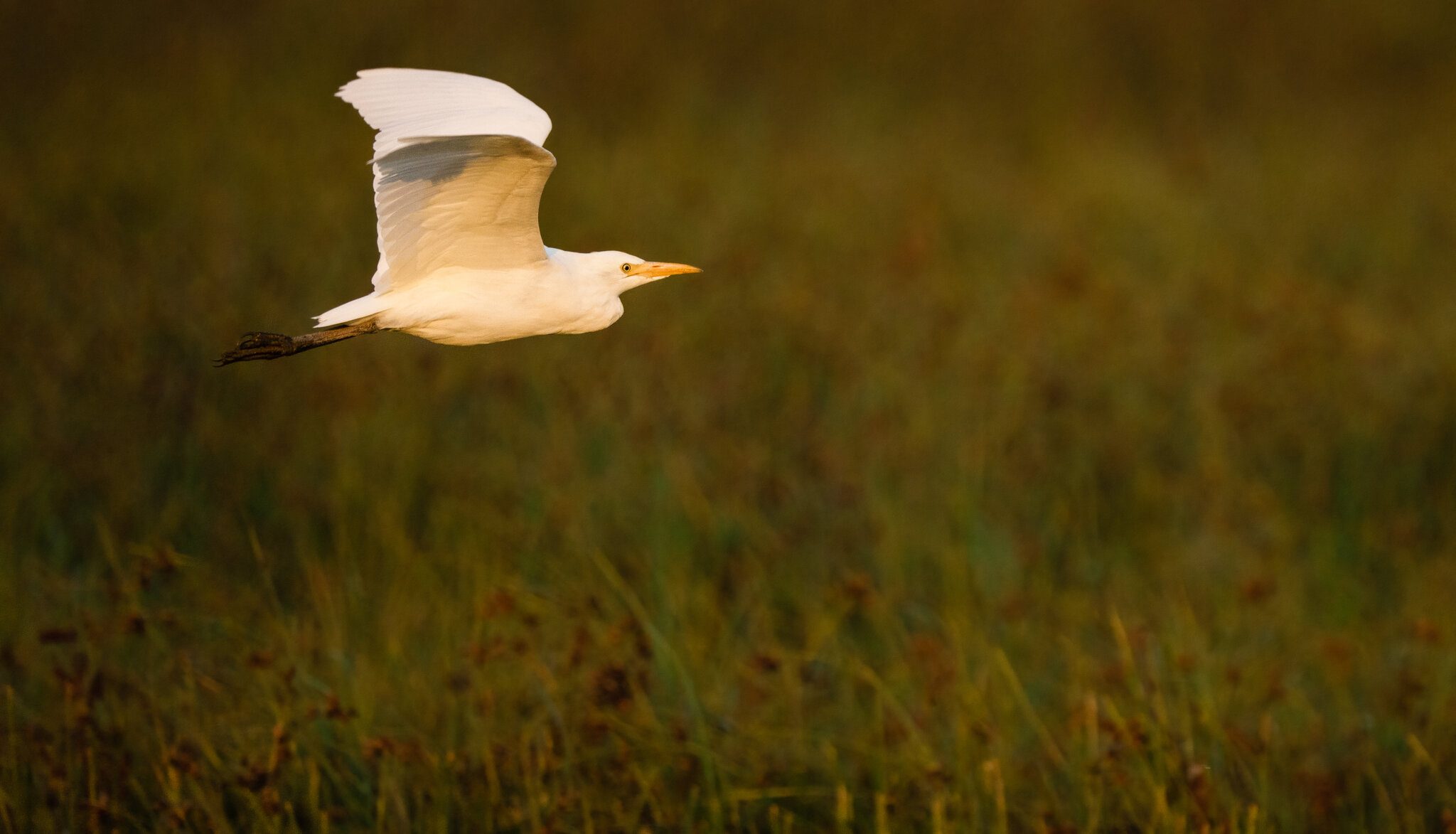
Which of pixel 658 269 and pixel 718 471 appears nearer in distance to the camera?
pixel 658 269

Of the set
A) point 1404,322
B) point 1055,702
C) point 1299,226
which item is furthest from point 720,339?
point 1299,226

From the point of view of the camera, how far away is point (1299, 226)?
9758mm

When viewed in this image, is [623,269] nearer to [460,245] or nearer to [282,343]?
[460,245]

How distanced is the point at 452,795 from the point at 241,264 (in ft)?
12.8

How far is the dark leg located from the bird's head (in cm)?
38

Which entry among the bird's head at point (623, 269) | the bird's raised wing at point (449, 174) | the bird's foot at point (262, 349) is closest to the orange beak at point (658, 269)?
the bird's head at point (623, 269)

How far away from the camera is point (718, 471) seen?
238 inches

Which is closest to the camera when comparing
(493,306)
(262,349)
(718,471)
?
(493,306)

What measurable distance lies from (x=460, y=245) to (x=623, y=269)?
0.27 metres

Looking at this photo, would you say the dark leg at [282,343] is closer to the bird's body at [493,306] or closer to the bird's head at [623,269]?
the bird's body at [493,306]

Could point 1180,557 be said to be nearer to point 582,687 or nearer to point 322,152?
point 582,687

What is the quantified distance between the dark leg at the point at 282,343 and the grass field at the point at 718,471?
100cm

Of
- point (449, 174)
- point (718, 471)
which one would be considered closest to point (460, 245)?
point (449, 174)

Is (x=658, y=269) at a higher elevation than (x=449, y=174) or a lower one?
lower
